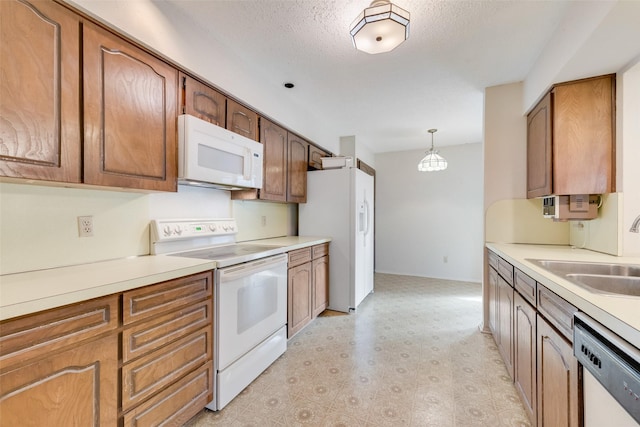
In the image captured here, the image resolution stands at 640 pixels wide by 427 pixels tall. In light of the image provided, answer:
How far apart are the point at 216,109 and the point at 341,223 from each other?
5.78ft

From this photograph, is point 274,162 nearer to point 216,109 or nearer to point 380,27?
point 216,109

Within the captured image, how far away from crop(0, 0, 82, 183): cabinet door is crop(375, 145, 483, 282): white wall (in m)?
4.70

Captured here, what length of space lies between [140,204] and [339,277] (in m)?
2.14

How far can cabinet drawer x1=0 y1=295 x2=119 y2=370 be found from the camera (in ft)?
2.74

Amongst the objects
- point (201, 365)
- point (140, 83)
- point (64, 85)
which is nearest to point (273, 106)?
point (140, 83)

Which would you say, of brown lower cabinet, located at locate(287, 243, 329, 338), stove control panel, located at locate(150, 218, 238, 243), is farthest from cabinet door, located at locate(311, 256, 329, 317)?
stove control panel, located at locate(150, 218, 238, 243)

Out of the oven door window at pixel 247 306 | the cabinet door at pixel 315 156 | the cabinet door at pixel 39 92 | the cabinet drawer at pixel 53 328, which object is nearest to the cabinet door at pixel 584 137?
the oven door window at pixel 247 306

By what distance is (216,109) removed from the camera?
2.02m

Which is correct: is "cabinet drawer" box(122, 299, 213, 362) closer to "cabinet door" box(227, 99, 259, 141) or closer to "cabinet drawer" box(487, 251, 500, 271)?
"cabinet door" box(227, 99, 259, 141)

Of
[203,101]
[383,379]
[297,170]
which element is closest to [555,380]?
[383,379]

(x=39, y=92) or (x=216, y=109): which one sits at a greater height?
(x=216, y=109)

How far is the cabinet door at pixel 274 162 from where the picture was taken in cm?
257

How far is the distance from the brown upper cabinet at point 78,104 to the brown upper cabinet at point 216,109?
0.14 meters

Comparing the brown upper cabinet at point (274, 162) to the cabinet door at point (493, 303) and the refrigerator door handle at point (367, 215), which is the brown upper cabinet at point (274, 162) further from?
the cabinet door at point (493, 303)
